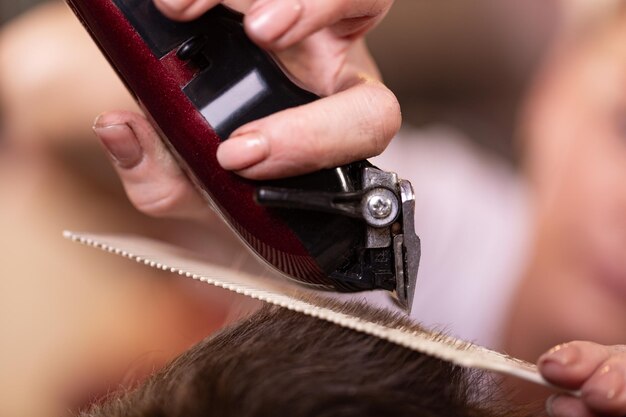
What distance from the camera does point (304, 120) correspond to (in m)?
0.52

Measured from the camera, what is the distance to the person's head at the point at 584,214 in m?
1.21

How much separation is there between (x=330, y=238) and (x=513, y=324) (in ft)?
3.30

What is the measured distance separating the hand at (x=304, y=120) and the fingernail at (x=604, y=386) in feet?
0.70

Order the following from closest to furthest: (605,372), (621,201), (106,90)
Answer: (605,372) < (621,201) < (106,90)

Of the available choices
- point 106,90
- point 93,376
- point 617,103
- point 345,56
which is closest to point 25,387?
point 93,376

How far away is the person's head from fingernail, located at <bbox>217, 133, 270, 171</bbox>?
2.76 ft

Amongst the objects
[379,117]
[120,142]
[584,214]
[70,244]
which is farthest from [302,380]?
[70,244]

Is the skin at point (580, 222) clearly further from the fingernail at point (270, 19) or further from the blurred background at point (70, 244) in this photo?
the fingernail at point (270, 19)

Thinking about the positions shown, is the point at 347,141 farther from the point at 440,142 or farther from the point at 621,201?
the point at 440,142

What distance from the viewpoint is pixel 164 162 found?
0.73 metres

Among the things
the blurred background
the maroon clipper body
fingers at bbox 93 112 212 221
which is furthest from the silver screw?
the blurred background

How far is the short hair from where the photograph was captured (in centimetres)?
45

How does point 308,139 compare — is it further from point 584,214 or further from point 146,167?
point 584,214

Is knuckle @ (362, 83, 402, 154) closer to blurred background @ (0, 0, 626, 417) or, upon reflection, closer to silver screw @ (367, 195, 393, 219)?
silver screw @ (367, 195, 393, 219)
